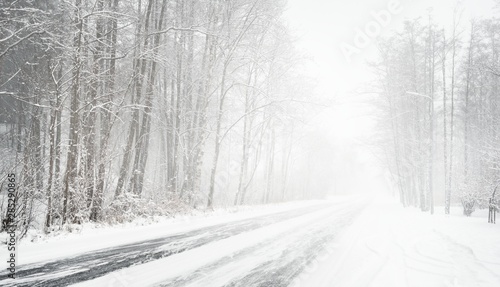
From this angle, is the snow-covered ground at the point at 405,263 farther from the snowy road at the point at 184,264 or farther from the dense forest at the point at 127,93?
the dense forest at the point at 127,93

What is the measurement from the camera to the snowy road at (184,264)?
3.40m

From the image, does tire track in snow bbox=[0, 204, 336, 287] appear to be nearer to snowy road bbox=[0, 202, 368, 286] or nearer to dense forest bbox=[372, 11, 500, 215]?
snowy road bbox=[0, 202, 368, 286]

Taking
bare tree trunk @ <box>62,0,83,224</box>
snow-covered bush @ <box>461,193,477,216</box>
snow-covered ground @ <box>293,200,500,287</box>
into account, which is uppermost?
bare tree trunk @ <box>62,0,83,224</box>

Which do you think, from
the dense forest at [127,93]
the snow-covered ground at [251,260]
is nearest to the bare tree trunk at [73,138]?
the dense forest at [127,93]

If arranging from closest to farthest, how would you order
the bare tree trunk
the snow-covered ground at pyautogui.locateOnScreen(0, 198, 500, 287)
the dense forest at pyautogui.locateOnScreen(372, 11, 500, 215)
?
the snow-covered ground at pyautogui.locateOnScreen(0, 198, 500, 287) → the bare tree trunk → the dense forest at pyautogui.locateOnScreen(372, 11, 500, 215)

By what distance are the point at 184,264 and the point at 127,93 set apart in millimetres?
8164

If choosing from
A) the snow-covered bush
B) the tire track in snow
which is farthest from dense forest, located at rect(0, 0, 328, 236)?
the snow-covered bush

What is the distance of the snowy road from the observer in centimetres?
340

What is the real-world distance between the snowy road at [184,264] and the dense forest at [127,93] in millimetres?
2744

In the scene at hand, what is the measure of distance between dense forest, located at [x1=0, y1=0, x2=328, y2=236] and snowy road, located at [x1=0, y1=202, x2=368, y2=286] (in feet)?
9.00

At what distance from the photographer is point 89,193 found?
7.89 meters

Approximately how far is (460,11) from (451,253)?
1763 cm

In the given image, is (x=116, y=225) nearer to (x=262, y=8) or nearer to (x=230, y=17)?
(x=230, y=17)

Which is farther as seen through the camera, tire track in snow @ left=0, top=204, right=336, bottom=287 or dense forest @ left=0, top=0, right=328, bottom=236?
dense forest @ left=0, top=0, right=328, bottom=236
